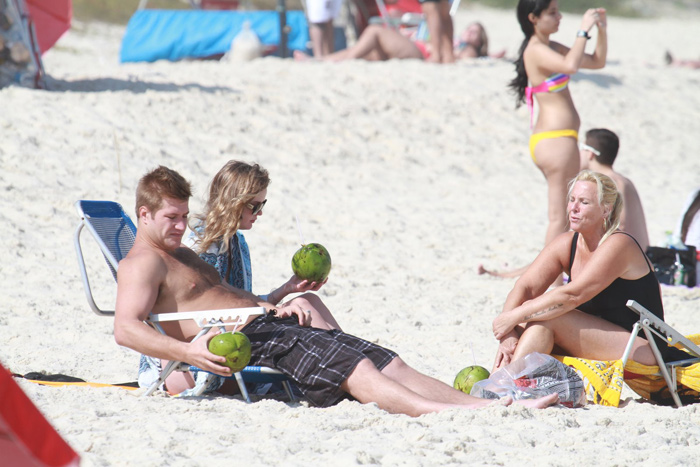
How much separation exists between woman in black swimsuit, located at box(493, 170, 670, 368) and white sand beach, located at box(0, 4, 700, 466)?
0.32 meters

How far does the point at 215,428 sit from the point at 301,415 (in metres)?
0.35

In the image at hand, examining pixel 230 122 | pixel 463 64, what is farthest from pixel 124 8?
pixel 230 122

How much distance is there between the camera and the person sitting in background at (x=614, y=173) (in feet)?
17.7

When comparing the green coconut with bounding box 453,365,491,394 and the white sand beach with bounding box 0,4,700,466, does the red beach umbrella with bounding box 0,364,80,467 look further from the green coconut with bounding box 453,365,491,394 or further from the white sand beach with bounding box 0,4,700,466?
the green coconut with bounding box 453,365,491,394

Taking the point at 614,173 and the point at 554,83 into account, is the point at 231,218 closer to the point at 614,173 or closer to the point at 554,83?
the point at 554,83

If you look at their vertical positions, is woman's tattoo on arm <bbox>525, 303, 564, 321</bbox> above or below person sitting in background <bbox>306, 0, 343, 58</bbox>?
below

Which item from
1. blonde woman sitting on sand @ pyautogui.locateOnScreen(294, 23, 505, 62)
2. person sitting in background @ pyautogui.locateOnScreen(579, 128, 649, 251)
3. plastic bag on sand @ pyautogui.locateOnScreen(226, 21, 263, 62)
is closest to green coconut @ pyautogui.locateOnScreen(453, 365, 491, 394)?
person sitting in background @ pyautogui.locateOnScreen(579, 128, 649, 251)

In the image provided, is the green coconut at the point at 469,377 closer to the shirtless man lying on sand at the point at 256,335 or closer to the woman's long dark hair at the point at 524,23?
the shirtless man lying on sand at the point at 256,335

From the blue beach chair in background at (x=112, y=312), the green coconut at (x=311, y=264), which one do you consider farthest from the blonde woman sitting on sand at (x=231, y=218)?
the blue beach chair in background at (x=112, y=312)

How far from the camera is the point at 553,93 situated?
5.37 m

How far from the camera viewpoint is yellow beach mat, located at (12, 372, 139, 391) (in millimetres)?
3346

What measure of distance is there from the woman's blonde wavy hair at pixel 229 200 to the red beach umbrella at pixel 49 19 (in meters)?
6.01

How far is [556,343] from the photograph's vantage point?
3615mm

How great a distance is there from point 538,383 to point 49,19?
24.2 ft
